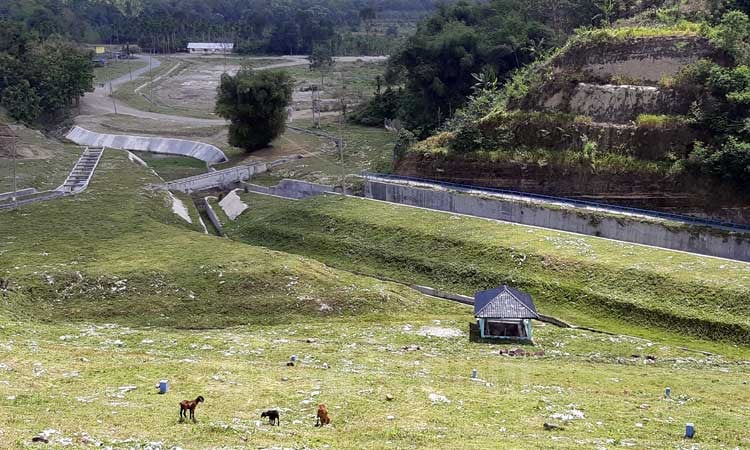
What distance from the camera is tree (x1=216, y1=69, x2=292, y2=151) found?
76.8 meters

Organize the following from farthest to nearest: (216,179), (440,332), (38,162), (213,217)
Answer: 1. (38,162)
2. (216,179)
3. (213,217)
4. (440,332)

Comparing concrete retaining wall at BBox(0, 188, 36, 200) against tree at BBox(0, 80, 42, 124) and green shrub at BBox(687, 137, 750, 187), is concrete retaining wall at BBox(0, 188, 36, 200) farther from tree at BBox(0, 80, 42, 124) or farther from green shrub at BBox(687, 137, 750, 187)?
green shrub at BBox(687, 137, 750, 187)

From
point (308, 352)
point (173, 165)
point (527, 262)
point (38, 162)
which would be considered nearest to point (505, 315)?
point (527, 262)

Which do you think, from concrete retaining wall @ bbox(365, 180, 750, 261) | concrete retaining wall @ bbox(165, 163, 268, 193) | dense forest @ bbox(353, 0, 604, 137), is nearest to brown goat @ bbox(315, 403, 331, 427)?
concrete retaining wall @ bbox(365, 180, 750, 261)

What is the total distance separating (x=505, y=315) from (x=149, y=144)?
63.7m

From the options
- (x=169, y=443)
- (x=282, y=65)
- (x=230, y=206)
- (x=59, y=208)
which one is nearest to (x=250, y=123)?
(x=230, y=206)

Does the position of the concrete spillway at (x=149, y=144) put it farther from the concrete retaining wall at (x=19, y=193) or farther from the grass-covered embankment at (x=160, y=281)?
the grass-covered embankment at (x=160, y=281)

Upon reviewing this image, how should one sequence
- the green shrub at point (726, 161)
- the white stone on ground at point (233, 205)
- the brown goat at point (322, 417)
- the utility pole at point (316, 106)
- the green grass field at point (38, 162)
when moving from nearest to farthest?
the brown goat at point (322, 417) → the green shrub at point (726, 161) → the white stone on ground at point (233, 205) → the green grass field at point (38, 162) → the utility pole at point (316, 106)

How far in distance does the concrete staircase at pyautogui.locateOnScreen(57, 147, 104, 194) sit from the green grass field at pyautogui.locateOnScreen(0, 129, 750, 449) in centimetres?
596

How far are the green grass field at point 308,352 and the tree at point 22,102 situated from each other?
41072 millimetres

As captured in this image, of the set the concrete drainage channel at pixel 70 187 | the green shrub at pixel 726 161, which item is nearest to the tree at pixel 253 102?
the concrete drainage channel at pixel 70 187

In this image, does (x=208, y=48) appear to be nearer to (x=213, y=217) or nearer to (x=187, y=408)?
(x=213, y=217)

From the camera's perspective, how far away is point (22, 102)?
309ft

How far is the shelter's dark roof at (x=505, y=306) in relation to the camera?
120 ft
